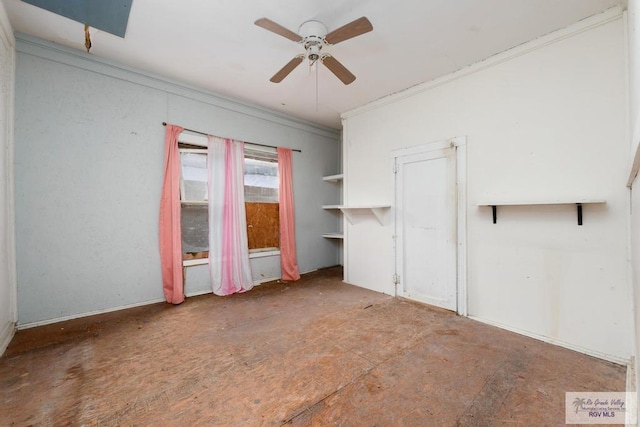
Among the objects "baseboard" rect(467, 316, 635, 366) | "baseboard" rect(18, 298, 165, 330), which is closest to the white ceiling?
"baseboard" rect(467, 316, 635, 366)

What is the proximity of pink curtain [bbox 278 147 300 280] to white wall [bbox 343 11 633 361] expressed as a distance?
7.45 ft

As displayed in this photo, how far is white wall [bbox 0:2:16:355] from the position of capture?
217 cm

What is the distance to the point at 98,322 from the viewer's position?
2.65 meters

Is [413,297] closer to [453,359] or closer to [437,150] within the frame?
[453,359]

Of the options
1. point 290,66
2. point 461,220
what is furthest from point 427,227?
point 290,66

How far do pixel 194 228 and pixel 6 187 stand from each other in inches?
67.4

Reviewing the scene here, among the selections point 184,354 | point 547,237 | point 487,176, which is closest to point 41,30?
point 184,354

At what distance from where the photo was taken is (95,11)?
2.13 m

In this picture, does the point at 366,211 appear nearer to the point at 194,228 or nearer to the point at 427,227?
the point at 427,227

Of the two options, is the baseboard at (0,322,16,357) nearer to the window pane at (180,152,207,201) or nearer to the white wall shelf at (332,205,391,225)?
the window pane at (180,152,207,201)

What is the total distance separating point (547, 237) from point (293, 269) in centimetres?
332

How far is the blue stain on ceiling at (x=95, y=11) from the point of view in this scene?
80.8 inches

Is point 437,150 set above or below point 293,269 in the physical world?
above

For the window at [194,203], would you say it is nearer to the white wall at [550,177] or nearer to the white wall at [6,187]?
the white wall at [6,187]
